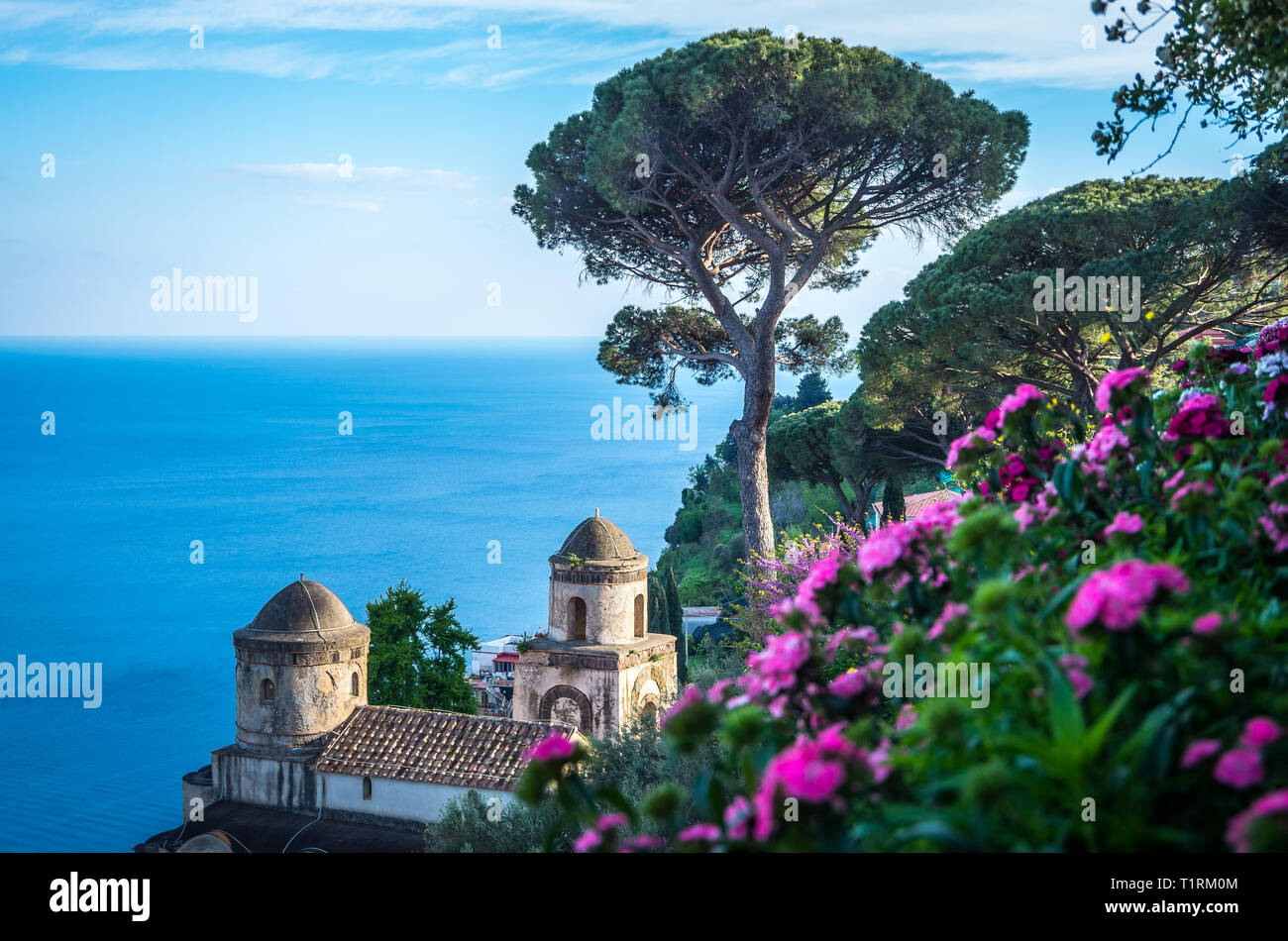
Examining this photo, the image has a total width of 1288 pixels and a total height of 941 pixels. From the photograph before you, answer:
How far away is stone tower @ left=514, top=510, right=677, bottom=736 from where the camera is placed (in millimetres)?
15976

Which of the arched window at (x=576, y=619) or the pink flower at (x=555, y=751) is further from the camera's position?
the arched window at (x=576, y=619)

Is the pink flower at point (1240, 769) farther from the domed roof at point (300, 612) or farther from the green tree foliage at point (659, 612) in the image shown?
the green tree foliage at point (659, 612)

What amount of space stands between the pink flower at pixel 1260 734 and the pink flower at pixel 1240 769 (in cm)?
1

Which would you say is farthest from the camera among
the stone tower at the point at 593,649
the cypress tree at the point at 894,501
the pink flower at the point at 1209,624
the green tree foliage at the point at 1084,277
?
the cypress tree at the point at 894,501

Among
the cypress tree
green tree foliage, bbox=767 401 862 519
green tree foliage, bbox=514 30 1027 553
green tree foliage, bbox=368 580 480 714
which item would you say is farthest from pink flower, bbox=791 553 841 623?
the cypress tree

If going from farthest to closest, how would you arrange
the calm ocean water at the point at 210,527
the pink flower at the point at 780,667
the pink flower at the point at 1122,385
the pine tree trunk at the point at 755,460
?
the calm ocean water at the point at 210,527
the pine tree trunk at the point at 755,460
the pink flower at the point at 1122,385
the pink flower at the point at 780,667

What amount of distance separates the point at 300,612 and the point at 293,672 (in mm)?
770

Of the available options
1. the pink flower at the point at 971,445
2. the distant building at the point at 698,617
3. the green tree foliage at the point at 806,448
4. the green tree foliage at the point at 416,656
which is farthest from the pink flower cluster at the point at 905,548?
the distant building at the point at 698,617

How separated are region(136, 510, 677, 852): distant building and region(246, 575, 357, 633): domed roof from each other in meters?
0.01

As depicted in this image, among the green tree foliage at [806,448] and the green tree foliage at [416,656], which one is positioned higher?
the green tree foliage at [806,448]

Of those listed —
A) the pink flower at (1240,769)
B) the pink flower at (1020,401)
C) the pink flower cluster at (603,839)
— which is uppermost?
the pink flower at (1020,401)

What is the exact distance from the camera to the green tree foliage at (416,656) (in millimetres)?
22562

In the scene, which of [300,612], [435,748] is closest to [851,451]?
[435,748]
